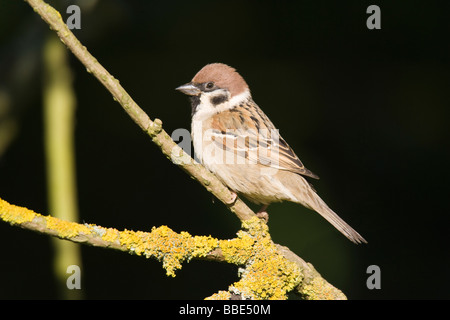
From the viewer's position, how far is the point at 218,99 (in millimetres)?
3078

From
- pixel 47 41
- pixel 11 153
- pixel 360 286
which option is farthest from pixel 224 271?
pixel 47 41

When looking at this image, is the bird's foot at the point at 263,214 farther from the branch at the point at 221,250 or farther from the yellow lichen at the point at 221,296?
the yellow lichen at the point at 221,296

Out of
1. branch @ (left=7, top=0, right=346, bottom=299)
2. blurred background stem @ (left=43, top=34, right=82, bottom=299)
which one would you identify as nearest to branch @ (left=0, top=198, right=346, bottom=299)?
branch @ (left=7, top=0, right=346, bottom=299)

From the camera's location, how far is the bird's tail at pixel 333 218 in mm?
2643

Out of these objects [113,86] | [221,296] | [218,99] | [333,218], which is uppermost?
[218,99]

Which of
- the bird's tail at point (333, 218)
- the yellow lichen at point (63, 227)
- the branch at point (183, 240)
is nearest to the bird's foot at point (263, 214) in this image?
the bird's tail at point (333, 218)

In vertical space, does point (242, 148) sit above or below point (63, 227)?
above

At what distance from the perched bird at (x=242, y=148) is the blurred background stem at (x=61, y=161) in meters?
0.82

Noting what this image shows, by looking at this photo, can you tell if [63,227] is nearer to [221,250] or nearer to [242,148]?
[221,250]

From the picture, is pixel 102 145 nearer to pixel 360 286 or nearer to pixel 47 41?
pixel 47 41

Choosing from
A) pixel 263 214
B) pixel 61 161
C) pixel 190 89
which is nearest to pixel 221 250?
pixel 61 161

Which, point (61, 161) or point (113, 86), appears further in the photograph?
point (61, 161)

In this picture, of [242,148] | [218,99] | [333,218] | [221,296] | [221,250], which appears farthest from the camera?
[218,99]

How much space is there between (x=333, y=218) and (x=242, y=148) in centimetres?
56
